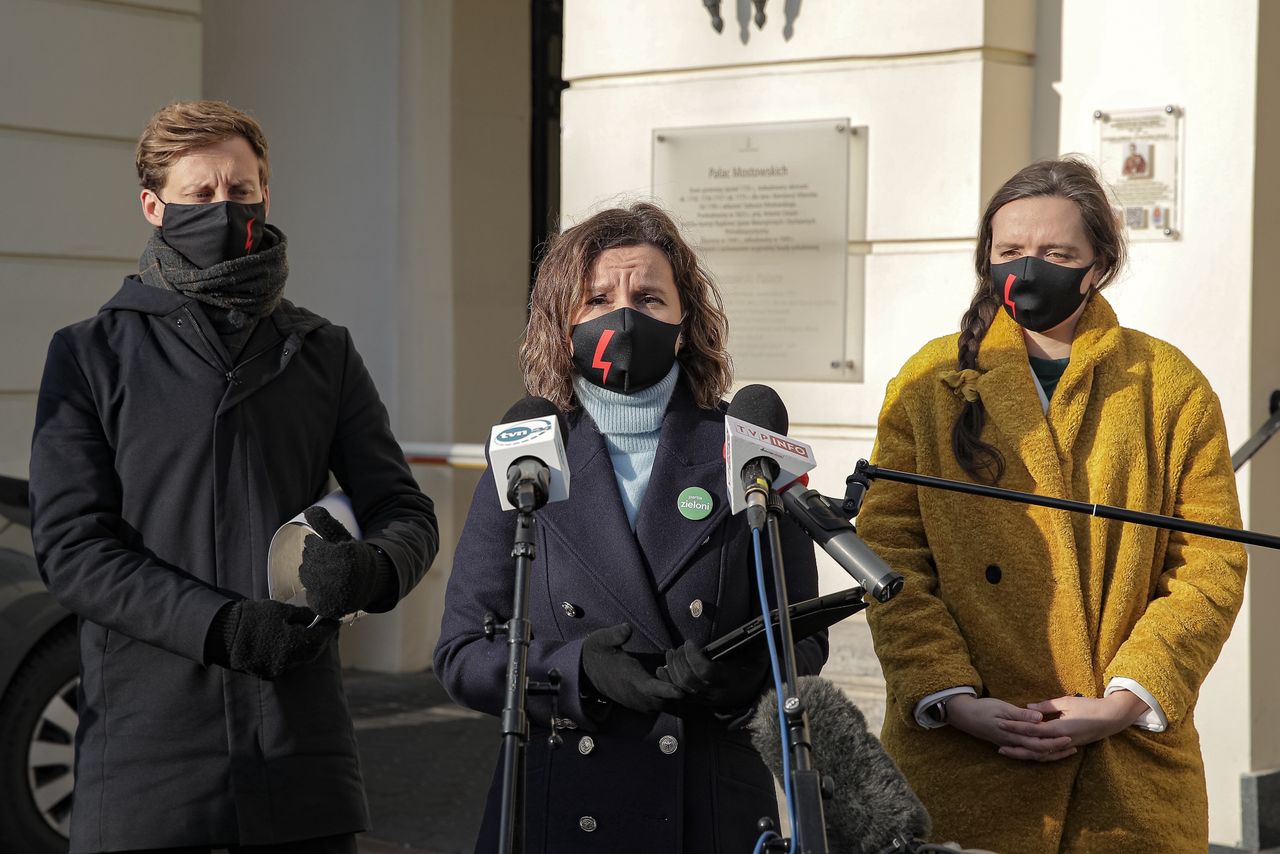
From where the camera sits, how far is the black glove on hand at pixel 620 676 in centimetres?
238

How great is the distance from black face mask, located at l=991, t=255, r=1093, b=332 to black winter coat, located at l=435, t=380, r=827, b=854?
26.4 inches

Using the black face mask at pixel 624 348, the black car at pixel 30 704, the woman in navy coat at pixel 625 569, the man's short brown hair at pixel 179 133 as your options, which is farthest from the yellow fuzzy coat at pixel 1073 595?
the black car at pixel 30 704

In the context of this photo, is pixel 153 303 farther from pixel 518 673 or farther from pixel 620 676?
pixel 518 673

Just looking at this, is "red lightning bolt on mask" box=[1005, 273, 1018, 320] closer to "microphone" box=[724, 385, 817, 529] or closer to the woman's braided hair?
the woman's braided hair

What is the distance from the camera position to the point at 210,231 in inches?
125

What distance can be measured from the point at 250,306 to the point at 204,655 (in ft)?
2.31

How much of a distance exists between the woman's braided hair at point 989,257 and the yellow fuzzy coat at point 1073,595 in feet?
0.08

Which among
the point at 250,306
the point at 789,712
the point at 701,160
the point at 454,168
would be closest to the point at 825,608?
the point at 789,712

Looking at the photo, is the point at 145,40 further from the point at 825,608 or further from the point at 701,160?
the point at 825,608

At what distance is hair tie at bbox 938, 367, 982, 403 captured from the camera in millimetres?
3096

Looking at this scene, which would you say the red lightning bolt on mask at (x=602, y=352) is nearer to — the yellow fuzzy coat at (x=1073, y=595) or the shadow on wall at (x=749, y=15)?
the yellow fuzzy coat at (x=1073, y=595)

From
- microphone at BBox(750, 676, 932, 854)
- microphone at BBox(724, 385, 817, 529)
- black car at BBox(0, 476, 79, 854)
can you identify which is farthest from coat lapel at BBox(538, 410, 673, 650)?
black car at BBox(0, 476, 79, 854)

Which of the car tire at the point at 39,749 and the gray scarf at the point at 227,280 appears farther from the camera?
the car tire at the point at 39,749

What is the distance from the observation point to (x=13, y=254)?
24.1 ft
